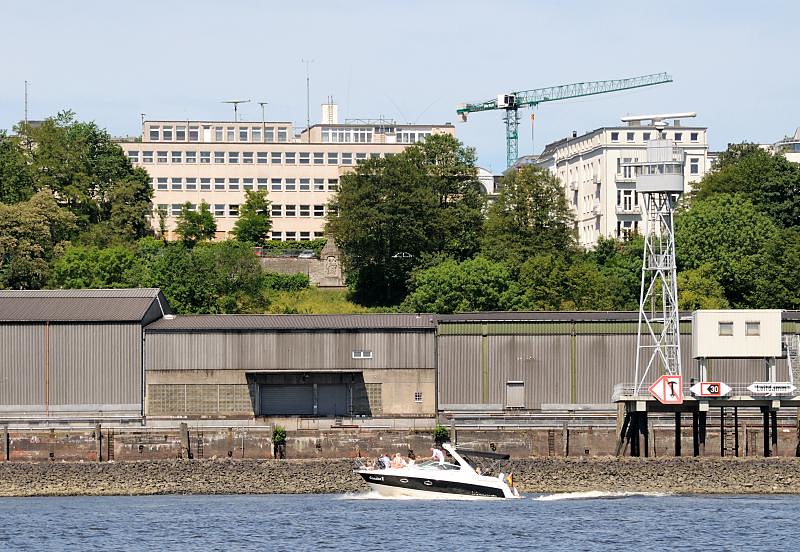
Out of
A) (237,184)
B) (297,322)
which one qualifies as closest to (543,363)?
(297,322)

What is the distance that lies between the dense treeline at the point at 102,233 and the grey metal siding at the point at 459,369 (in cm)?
3161

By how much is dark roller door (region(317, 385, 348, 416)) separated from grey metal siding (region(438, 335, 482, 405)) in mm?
5430

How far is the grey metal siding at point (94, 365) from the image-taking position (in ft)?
327

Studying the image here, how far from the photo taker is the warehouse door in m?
101

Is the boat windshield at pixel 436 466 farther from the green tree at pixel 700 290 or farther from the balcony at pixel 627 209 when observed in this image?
the balcony at pixel 627 209

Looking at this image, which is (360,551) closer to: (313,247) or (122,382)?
(122,382)

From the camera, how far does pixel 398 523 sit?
245ft

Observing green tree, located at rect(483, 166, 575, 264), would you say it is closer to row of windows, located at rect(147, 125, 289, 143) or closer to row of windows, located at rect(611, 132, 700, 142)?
row of windows, located at rect(611, 132, 700, 142)

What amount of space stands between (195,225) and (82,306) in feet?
205

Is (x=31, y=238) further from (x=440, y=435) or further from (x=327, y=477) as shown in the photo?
(x=327, y=477)

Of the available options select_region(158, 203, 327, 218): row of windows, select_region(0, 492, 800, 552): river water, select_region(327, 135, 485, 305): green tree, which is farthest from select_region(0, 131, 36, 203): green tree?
select_region(0, 492, 800, 552): river water

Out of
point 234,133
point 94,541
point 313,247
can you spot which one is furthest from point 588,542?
point 234,133

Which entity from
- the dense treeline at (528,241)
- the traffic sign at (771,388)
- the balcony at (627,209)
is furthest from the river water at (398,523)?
the balcony at (627,209)

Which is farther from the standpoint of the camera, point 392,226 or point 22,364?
point 392,226
